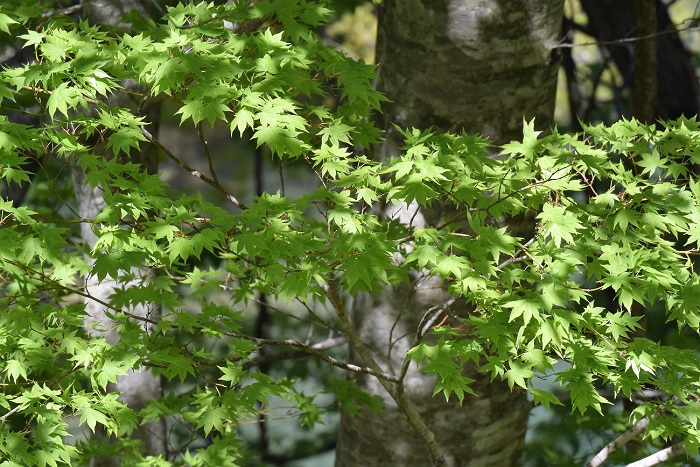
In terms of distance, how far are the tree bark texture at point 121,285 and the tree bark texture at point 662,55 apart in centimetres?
272

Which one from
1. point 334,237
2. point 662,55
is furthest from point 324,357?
point 662,55

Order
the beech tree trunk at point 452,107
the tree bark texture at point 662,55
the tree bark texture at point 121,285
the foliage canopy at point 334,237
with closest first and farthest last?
the foliage canopy at point 334,237 → the beech tree trunk at point 452,107 → the tree bark texture at point 121,285 → the tree bark texture at point 662,55

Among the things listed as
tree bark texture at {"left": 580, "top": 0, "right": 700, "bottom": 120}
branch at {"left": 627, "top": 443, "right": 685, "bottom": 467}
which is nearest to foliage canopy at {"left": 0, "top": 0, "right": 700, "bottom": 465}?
branch at {"left": 627, "top": 443, "right": 685, "bottom": 467}

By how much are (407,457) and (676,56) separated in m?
2.91

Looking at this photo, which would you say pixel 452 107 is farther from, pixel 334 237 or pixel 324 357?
pixel 324 357

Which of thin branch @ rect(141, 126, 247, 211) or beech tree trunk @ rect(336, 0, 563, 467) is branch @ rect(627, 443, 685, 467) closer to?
beech tree trunk @ rect(336, 0, 563, 467)

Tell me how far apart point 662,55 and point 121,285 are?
3397mm

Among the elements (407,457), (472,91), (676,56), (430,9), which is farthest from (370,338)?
(676,56)

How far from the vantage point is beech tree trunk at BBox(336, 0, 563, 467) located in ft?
9.84

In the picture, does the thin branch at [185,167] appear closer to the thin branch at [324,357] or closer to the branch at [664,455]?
the thin branch at [324,357]

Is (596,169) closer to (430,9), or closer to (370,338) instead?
(430,9)

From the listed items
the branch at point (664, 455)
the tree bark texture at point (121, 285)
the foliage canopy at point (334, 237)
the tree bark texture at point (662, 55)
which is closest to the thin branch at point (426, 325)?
the foliage canopy at point (334, 237)

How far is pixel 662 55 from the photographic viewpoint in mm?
4750

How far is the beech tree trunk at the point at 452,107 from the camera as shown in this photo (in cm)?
300
